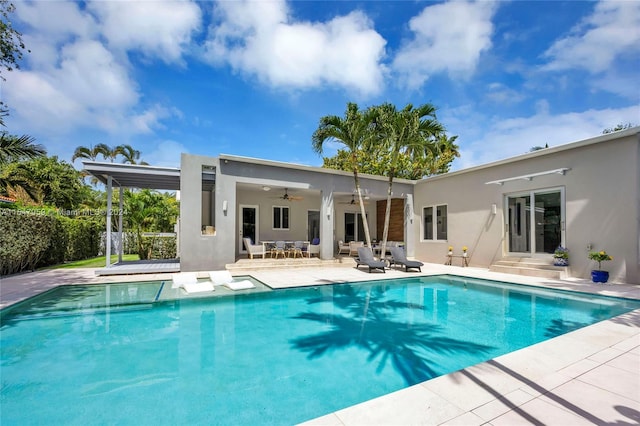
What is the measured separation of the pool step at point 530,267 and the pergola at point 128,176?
14218mm

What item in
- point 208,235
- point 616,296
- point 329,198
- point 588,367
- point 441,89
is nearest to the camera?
point 588,367

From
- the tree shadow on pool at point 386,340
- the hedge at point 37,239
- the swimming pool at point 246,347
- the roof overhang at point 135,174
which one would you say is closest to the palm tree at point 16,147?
the hedge at point 37,239

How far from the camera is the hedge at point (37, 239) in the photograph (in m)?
10.4

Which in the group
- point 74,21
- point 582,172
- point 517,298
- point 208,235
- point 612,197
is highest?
point 74,21

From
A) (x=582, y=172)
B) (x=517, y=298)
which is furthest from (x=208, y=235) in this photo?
(x=582, y=172)

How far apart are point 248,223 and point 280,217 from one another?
201cm

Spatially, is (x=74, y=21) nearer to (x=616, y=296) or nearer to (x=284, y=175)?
(x=284, y=175)

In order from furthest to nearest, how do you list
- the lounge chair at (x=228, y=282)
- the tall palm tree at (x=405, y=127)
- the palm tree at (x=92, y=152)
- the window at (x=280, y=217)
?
the palm tree at (x=92, y=152)
the window at (x=280, y=217)
the tall palm tree at (x=405, y=127)
the lounge chair at (x=228, y=282)

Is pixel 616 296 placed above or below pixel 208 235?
below

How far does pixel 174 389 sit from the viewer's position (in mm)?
3924

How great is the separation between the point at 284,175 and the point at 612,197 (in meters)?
12.3

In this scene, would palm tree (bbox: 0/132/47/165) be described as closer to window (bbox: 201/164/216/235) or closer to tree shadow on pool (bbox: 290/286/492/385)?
window (bbox: 201/164/216/235)

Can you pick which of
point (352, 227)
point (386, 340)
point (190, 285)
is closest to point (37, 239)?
point (190, 285)

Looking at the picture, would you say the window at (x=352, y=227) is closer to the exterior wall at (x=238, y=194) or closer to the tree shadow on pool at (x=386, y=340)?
the exterior wall at (x=238, y=194)
